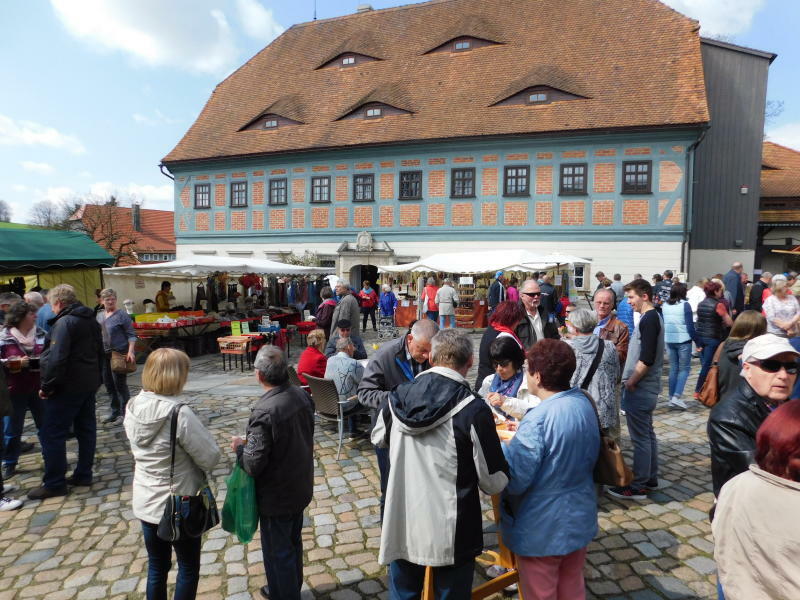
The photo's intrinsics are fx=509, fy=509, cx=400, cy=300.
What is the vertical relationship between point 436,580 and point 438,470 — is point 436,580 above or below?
below

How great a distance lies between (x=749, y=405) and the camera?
7.50 feet

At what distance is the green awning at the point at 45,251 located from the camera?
9.63m

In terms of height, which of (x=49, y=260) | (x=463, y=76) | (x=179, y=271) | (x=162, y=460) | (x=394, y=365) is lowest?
(x=162, y=460)

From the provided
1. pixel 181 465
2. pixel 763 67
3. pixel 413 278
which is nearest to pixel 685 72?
pixel 763 67

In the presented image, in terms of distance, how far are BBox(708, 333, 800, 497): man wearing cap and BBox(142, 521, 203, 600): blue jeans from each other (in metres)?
2.64

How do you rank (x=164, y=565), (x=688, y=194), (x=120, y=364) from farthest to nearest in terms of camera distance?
(x=688, y=194)
(x=120, y=364)
(x=164, y=565)

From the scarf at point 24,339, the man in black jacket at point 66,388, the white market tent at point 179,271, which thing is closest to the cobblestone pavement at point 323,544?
the man in black jacket at point 66,388

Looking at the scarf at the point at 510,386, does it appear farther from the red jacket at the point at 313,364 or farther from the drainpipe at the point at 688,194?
the drainpipe at the point at 688,194

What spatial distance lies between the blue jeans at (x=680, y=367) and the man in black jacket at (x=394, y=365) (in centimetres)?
517

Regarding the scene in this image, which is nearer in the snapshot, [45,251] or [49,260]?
[49,260]

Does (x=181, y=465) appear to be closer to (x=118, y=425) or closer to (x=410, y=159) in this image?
(x=118, y=425)

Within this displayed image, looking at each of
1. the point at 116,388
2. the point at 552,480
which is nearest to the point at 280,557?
the point at 552,480

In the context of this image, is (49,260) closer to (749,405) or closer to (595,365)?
(595,365)

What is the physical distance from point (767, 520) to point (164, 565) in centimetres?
275
